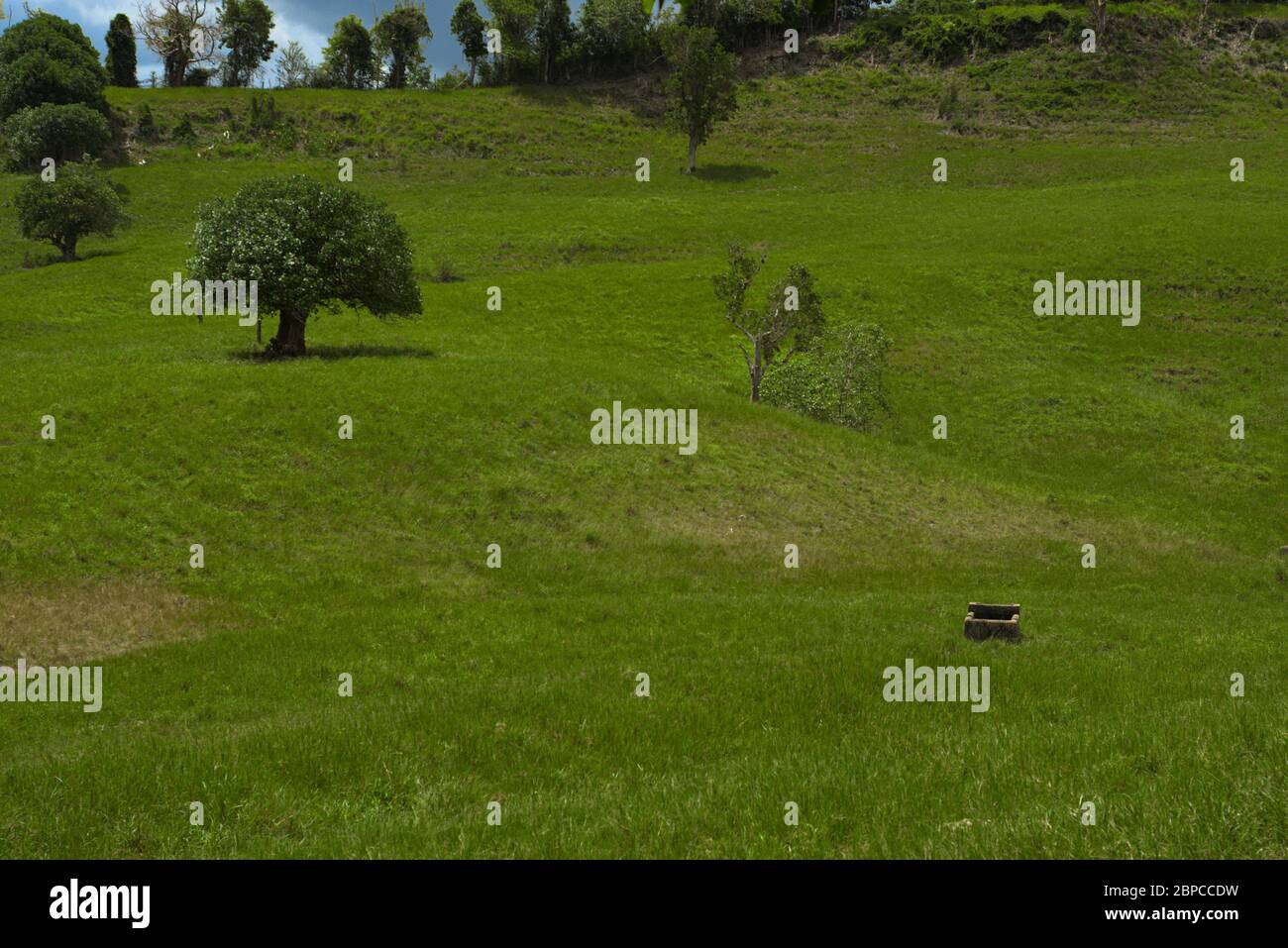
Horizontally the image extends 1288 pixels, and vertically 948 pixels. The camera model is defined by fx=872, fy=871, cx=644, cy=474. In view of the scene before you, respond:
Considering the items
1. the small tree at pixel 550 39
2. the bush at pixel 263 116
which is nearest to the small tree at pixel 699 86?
the small tree at pixel 550 39

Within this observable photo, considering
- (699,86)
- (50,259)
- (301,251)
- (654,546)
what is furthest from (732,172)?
(654,546)

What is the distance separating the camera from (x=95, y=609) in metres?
21.9

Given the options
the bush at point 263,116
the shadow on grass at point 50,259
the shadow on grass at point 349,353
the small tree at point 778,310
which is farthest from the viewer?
the bush at point 263,116

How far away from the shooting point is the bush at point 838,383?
52.0 meters

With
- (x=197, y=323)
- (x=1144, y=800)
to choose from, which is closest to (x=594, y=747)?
(x=1144, y=800)

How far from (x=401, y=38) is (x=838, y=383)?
139770 mm

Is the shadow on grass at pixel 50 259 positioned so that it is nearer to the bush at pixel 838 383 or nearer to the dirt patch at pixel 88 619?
the bush at pixel 838 383

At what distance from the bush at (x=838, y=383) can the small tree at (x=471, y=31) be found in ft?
429

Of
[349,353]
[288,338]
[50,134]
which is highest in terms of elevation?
[50,134]

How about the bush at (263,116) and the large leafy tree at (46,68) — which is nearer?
the large leafy tree at (46,68)

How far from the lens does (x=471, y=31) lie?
159 meters

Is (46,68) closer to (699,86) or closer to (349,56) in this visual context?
(349,56)

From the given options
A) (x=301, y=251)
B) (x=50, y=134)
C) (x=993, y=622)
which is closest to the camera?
(x=993, y=622)
